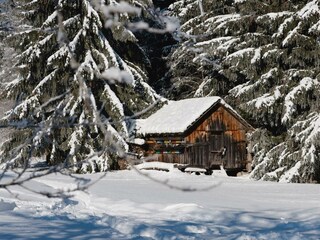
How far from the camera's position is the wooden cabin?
853 inches

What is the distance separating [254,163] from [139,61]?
7156 mm

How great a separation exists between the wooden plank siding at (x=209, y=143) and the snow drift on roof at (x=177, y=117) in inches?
14.2

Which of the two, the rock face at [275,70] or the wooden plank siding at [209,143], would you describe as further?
the wooden plank siding at [209,143]

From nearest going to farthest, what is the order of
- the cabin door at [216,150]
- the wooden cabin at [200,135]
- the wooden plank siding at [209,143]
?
the wooden cabin at [200,135], the wooden plank siding at [209,143], the cabin door at [216,150]

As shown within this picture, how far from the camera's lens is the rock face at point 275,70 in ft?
60.4

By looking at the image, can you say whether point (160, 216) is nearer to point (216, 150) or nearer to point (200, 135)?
point (200, 135)

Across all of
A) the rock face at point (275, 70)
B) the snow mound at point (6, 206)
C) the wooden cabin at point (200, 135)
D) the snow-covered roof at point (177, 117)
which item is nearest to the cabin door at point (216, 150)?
the wooden cabin at point (200, 135)

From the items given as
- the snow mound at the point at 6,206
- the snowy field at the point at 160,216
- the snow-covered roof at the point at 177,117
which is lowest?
the snowy field at the point at 160,216

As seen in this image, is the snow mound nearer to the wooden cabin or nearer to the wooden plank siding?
the wooden cabin

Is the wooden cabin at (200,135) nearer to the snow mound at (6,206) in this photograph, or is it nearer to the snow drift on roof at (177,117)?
the snow drift on roof at (177,117)

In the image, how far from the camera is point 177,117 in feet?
72.9

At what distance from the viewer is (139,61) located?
24.8 meters

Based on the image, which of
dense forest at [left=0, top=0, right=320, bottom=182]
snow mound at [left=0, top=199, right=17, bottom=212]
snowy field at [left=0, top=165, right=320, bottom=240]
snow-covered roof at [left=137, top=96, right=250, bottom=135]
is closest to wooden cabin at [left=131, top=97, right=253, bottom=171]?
snow-covered roof at [left=137, top=96, right=250, bottom=135]

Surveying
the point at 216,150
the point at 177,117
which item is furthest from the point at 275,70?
the point at 177,117
